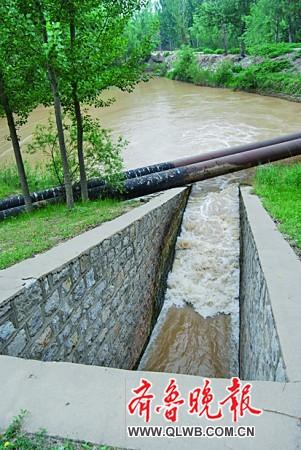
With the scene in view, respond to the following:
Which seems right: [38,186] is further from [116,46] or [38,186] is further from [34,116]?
[34,116]

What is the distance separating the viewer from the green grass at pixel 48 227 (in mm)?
4271

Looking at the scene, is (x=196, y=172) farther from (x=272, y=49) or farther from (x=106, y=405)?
(x=272, y=49)

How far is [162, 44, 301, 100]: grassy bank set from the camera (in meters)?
24.1

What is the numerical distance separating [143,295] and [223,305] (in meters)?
1.48

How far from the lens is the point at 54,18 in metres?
5.64

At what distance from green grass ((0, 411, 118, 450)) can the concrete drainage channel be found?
0.05 meters

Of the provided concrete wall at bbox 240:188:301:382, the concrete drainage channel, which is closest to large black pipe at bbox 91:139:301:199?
the concrete drainage channel

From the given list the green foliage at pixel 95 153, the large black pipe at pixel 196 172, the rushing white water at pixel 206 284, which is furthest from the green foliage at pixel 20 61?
the rushing white water at pixel 206 284

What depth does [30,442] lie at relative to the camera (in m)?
1.98

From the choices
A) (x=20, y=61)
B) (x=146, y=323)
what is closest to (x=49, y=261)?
(x=146, y=323)

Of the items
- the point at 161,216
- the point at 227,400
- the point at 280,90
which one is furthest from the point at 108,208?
the point at 280,90

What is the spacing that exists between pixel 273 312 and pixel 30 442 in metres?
2.06

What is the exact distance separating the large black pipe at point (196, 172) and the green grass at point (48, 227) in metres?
0.83

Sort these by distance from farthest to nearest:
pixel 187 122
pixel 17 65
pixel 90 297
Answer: pixel 187 122 < pixel 17 65 < pixel 90 297
